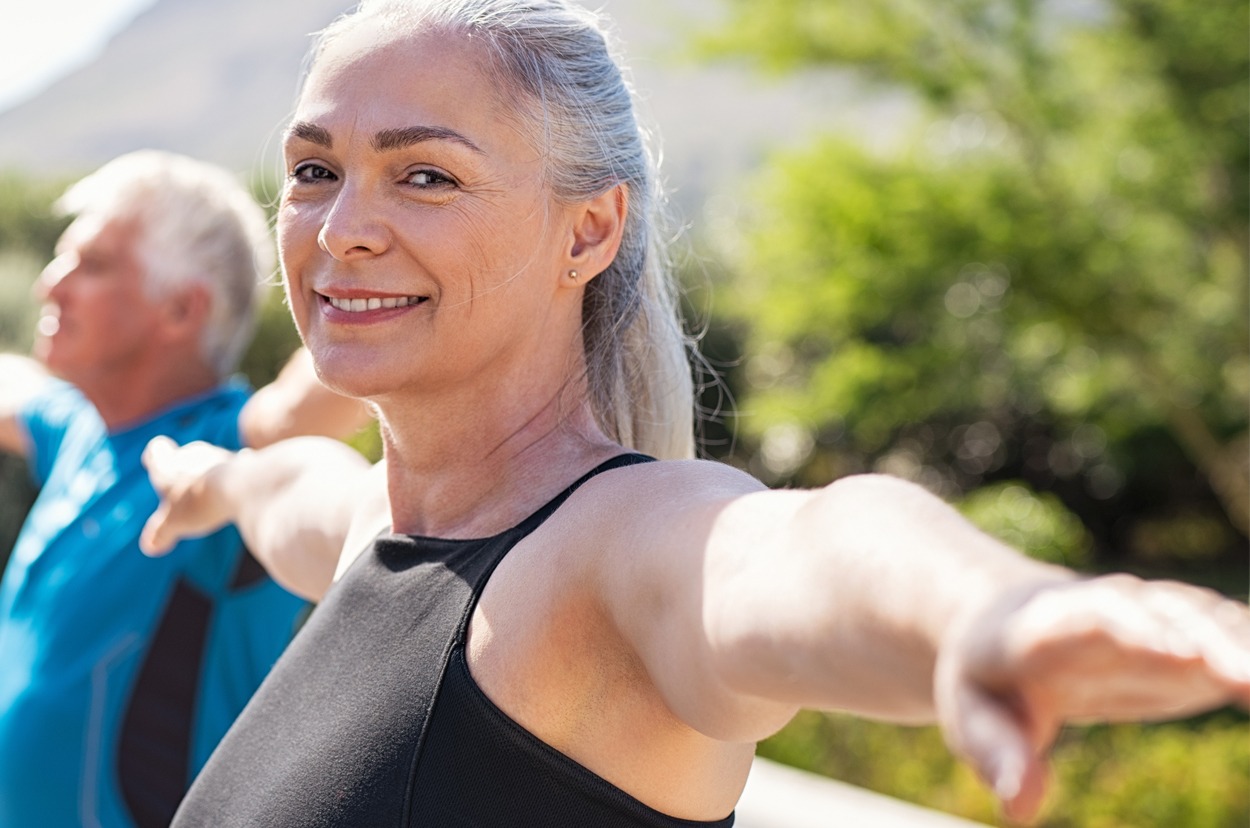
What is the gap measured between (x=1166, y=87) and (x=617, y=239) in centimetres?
816

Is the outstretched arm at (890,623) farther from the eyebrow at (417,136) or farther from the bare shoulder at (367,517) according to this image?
the bare shoulder at (367,517)

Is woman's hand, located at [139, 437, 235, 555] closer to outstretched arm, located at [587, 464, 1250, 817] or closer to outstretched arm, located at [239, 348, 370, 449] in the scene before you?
outstretched arm, located at [239, 348, 370, 449]

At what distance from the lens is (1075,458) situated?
654 inches

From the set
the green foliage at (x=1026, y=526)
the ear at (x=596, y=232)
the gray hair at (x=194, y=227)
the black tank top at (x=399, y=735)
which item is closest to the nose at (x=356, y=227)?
the ear at (x=596, y=232)

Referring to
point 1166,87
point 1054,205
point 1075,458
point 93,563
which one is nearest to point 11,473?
point 93,563

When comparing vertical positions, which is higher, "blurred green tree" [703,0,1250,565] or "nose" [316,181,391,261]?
"nose" [316,181,391,261]

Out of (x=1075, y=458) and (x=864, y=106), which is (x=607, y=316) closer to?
(x=864, y=106)

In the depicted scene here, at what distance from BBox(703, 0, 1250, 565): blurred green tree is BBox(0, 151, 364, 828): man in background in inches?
262

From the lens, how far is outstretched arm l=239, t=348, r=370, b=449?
94.5 inches

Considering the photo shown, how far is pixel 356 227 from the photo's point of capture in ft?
4.33

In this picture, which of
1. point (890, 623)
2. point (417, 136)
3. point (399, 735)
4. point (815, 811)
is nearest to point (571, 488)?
point (399, 735)

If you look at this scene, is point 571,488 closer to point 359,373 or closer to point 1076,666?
point 359,373

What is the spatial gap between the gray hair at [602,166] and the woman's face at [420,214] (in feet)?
0.12

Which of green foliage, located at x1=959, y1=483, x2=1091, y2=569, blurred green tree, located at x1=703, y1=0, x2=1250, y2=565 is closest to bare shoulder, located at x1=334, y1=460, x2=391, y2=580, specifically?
green foliage, located at x1=959, y1=483, x2=1091, y2=569
